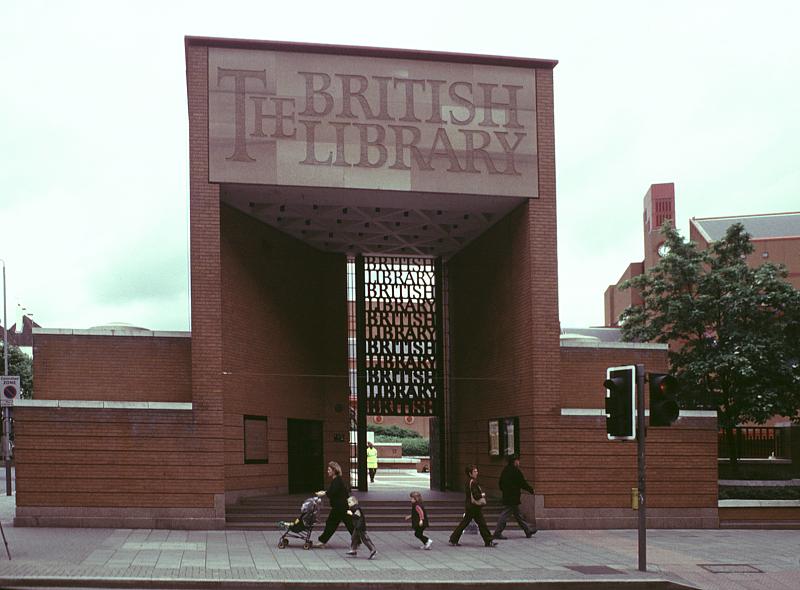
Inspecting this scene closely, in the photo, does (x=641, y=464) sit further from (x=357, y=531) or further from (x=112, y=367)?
(x=112, y=367)

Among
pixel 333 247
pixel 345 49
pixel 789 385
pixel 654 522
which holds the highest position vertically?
pixel 345 49

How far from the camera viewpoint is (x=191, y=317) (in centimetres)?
2125

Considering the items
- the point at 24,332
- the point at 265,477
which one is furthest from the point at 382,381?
the point at 24,332

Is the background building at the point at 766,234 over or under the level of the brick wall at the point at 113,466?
over

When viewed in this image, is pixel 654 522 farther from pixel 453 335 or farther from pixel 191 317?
pixel 191 317

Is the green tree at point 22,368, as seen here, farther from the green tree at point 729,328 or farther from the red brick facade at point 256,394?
the green tree at point 729,328

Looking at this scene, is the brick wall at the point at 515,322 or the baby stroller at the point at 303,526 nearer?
the baby stroller at the point at 303,526

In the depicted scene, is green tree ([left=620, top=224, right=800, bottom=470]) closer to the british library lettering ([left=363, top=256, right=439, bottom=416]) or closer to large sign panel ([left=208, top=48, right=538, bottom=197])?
the british library lettering ([left=363, top=256, right=439, bottom=416])

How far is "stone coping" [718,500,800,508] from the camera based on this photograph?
2291 centimetres

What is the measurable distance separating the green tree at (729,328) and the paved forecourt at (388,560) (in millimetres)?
7501

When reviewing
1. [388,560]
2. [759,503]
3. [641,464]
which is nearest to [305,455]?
[388,560]

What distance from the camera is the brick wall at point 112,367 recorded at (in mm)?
21531

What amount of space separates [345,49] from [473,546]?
10.7 metres

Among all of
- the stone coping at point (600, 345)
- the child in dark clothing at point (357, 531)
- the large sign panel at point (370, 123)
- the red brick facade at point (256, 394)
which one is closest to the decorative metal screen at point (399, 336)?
the red brick facade at point (256, 394)
